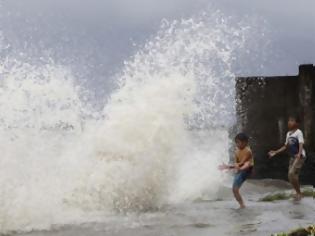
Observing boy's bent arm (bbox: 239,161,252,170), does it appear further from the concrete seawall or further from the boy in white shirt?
the concrete seawall

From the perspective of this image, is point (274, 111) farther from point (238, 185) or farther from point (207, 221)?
point (207, 221)

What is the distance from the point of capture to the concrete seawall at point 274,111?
1656cm

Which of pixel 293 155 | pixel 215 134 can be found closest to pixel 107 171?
pixel 293 155

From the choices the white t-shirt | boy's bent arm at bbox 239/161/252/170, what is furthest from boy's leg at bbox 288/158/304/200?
boy's bent arm at bbox 239/161/252/170

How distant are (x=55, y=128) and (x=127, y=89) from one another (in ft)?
5.55

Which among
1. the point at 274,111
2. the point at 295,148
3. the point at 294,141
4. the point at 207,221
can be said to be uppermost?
the point at 274,111

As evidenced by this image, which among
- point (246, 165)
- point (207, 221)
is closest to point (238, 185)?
point (246, 165)

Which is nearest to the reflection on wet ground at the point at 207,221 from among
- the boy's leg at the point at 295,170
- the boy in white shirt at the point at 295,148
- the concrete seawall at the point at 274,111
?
the boy's leg at the point at 295,170

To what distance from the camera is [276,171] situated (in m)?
17.1

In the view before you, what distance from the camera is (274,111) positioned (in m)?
17.1

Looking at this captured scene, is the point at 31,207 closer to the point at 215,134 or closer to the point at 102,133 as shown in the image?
the point at 102,133

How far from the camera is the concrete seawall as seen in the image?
54.3ft

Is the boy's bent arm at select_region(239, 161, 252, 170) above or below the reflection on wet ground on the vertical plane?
above

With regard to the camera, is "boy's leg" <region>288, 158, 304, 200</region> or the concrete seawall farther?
the concrete seawall
